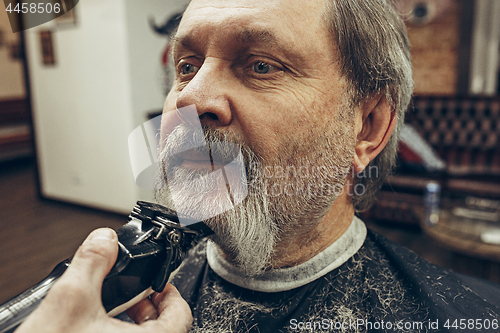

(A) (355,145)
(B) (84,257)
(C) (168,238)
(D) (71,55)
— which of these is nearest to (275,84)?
(A) (355,145)

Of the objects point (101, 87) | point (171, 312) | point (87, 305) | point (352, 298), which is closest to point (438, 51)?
point (101, 87)

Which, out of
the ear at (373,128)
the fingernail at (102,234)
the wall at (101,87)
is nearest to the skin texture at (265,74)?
the ear at (373,128)

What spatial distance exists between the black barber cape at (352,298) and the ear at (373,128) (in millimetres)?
205

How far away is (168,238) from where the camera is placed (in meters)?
0.61

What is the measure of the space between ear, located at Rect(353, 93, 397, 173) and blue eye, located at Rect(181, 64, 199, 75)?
0.42 m

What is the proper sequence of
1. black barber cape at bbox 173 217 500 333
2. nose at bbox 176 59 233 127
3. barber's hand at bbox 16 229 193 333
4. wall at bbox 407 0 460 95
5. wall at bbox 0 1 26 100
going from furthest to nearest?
wall at bbox 0 1 26 100
wall at bbox 407 0 460 95
black barber cape at bbox 173 217 500 333
nose at bbox 176 59 233 127
barber's hand at bbox 16 229 193 333

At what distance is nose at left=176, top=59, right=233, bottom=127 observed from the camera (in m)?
0.69

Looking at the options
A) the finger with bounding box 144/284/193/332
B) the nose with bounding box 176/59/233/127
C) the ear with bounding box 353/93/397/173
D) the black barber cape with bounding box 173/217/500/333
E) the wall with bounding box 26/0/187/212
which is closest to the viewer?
the finger with bounding box 144/284/193/332

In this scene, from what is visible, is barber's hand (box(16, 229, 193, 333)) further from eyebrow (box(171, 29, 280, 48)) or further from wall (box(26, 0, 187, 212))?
A: wall (box(26, 0, 187, 212))

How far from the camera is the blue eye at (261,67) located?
0.74m

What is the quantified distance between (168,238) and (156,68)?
3301mm

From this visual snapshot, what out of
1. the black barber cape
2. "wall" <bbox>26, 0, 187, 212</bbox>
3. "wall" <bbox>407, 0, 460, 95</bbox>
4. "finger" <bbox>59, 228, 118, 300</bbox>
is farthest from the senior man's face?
"wall" <bbox>407, 0, 460, 95</bbox>

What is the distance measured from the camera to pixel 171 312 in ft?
1.83

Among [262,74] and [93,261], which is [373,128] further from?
[93,261]
